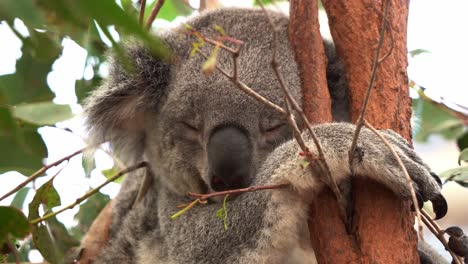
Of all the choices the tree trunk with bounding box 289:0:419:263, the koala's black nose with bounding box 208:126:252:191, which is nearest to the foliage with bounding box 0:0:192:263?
the koala's black nose with bounding box 208:126:252:191

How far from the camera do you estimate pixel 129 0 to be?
2.11 metres

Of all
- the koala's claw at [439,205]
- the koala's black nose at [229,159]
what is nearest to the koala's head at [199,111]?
the koala's black nose at [229,159]

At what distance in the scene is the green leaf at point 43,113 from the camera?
6.63 ft

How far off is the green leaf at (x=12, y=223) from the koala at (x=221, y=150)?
0.90m

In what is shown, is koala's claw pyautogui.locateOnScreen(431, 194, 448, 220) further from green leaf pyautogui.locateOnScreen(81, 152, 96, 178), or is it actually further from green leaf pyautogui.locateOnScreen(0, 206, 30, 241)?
green leaf pyautogui.locateOnScreen(81, 152, 96, 178)

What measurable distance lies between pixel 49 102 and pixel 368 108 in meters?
1.13

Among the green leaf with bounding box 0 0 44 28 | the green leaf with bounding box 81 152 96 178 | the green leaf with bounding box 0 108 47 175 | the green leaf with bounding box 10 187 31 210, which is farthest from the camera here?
A: the green leaf with bounding box 10 187 31 210

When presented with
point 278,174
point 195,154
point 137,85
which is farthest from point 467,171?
point 137,85

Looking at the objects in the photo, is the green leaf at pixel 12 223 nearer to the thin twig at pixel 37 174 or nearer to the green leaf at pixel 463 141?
the thin twig at pixel 37 174

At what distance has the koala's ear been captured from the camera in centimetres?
302

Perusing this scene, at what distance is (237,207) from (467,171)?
89cm

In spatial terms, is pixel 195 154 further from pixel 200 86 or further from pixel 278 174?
pixel 278 174

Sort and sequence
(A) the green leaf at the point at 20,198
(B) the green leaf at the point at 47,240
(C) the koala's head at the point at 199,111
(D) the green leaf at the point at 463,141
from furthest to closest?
(A) the green leaf at the point at 20,198, (D) the green leaf at the point at 463,141, (C) the koala's head at the point at 199,111, (B) the green leaf at the point at 47,240

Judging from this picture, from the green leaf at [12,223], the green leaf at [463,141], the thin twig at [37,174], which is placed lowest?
the green leaf at [463,141]
